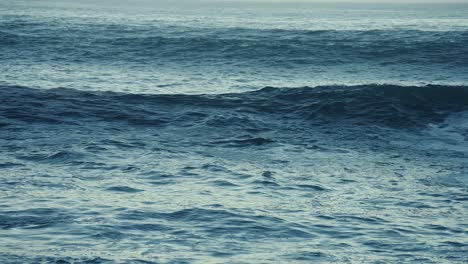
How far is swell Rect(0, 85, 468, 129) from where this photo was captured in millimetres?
18016

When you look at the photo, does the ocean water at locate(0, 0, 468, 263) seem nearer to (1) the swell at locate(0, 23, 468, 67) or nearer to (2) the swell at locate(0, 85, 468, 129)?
(2) the swell at locate(0, 85, 468, 129)

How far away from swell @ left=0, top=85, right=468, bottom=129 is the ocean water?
0.23ft

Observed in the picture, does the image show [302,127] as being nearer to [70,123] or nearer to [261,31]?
[70,123]

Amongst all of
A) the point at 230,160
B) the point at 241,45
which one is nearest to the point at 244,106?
the point at 230,160

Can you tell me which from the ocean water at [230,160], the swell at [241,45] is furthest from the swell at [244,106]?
the swell at [241,45]

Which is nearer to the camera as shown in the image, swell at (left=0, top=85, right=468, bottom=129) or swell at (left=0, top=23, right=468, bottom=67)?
swell at (left=0, top=85, right=468, bottom=129)

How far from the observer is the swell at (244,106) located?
59.1 ft

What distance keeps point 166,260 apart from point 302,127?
32.4ft

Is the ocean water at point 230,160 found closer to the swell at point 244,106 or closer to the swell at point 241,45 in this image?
the swell at point 244,106

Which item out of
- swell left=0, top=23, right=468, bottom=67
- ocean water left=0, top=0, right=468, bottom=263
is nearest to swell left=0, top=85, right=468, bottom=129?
ocean water left=0, top=0, right=468, bottom=263

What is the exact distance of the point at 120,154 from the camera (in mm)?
13906

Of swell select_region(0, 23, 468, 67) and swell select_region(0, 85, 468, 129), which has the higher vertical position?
swell select_region(0, 23, 468, 67)

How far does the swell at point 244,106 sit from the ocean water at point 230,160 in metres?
0.07

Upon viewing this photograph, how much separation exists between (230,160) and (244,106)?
6.38 meters
